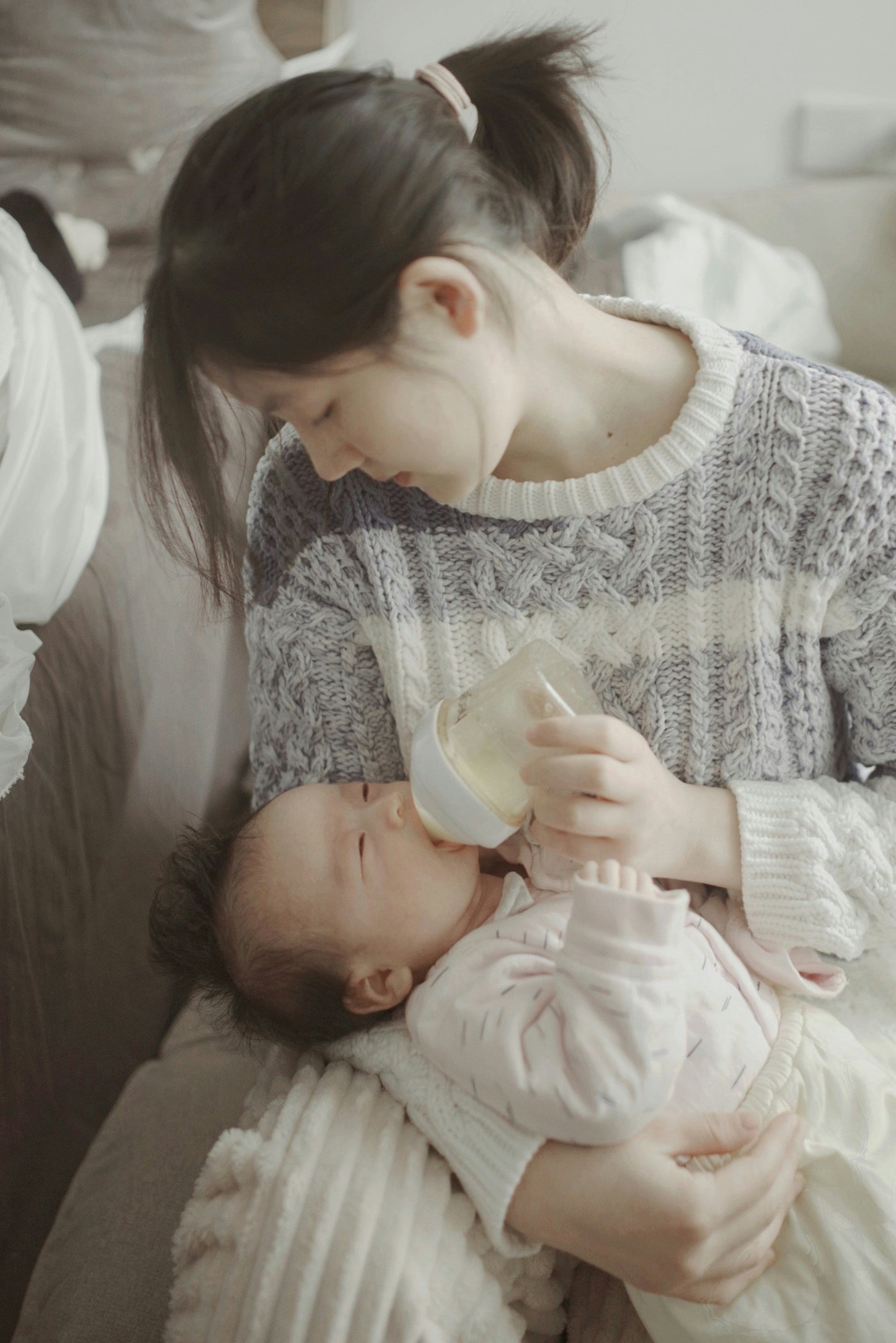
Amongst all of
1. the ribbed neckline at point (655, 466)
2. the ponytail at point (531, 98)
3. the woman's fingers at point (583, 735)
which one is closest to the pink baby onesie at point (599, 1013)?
the woman's fingers at point (583, 735)

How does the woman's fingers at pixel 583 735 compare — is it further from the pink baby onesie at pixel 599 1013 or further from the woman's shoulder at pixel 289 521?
the woman's shoulder at pixel 289 521

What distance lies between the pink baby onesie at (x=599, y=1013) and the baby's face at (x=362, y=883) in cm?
4

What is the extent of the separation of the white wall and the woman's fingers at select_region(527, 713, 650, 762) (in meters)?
1.86

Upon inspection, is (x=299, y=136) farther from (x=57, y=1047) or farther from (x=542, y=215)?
(x=57, y=1047)

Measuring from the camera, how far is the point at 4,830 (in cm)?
105

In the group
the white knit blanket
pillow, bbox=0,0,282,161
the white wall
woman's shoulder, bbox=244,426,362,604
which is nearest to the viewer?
the white knit blanket

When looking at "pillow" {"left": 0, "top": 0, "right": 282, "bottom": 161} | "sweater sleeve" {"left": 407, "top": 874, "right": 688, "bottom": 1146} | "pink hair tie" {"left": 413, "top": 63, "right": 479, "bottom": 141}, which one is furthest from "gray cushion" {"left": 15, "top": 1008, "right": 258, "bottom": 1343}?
"pillow" {"left": 0, "top": 0, "right": 282, "bottom": 161}

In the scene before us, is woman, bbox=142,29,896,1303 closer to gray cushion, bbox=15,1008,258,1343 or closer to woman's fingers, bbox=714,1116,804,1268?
woman's fingers, bbox=714,1116,804,1268

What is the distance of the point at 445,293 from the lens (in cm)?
72

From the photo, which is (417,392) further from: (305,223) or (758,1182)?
(758,1182)

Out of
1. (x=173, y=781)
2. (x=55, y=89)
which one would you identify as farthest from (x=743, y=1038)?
(x=55, y=89)

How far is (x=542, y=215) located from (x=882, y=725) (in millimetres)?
555

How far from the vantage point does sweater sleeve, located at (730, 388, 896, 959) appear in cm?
85

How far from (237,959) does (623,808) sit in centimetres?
41
